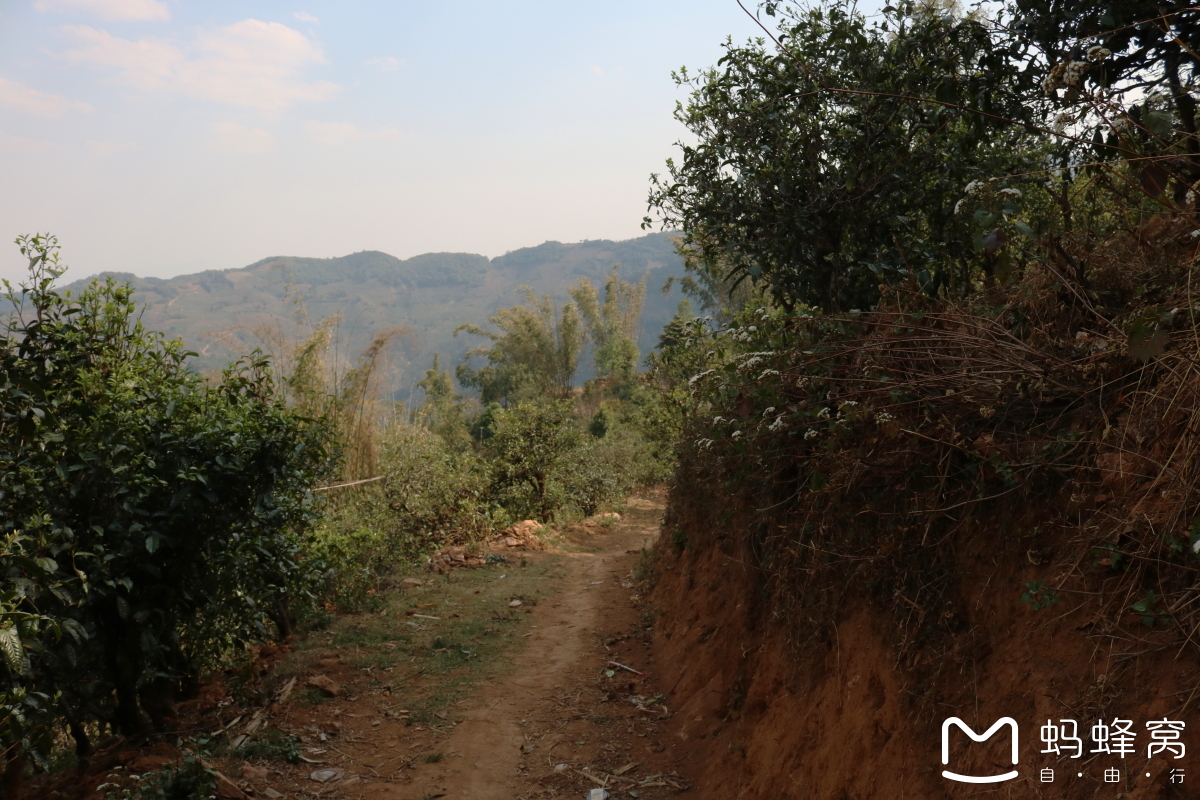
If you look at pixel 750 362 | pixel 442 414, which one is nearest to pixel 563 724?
pixel 750 362

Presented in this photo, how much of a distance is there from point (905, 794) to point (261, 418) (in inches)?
177

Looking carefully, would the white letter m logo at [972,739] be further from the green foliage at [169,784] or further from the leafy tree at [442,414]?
the leafy tree at [442,414]

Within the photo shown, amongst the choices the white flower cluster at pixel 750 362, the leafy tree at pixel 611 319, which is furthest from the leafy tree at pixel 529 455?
the leafy tree at pixel 611 319

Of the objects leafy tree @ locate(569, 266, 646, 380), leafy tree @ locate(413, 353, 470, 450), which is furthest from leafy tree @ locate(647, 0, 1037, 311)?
leafy tree @ locate(569, 266, 646, 380)

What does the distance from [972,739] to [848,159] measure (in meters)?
4.35

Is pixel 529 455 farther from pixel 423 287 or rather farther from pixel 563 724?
pixel 423 287

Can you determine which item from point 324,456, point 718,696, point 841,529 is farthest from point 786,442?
point 324,456

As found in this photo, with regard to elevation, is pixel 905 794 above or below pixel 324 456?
below

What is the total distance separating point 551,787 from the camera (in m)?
5.02

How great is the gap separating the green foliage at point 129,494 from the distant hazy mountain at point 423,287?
243 feet

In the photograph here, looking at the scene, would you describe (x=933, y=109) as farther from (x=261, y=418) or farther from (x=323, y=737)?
(x=323, y=737)

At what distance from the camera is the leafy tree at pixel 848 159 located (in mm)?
5477

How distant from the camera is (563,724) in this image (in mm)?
6051

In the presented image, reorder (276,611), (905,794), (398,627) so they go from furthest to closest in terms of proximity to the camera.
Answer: (398,627) < (276,611) < (905,794)
